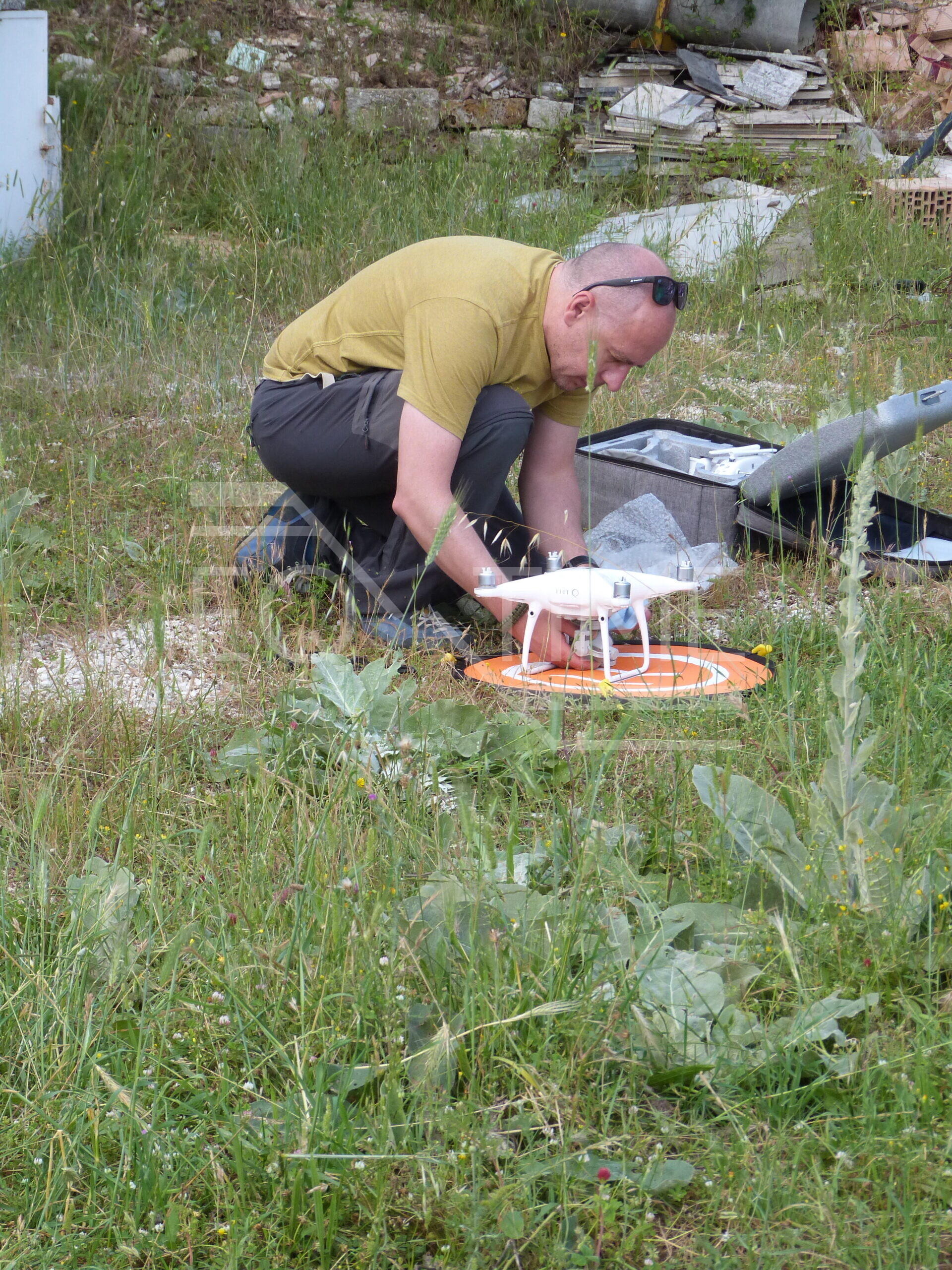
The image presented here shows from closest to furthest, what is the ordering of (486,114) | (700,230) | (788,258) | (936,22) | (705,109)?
1. (788,258)
2. (700,230)
3. (705,109)
4. (936,22)
5. (486,114)

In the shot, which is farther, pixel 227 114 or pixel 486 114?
pixel 486 114

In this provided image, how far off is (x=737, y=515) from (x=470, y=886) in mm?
2098

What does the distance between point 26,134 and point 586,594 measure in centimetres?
Answer: 506

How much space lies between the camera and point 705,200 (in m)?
7.37

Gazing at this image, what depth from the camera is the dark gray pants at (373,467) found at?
9.23ft

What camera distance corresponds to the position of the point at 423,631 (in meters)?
2.80

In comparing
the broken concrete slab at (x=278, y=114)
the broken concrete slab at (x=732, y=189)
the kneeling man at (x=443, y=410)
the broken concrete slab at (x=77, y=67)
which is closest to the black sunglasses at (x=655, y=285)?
the kneeling man at (x=443, y=410)

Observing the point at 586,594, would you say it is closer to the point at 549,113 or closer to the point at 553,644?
the point at 553,644

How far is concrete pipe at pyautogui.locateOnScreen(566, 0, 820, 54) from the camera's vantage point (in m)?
7.98

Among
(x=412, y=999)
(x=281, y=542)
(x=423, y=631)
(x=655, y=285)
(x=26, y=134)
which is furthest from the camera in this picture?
(x=26, y=134)

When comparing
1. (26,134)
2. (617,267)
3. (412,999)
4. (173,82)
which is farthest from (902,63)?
(412,999)

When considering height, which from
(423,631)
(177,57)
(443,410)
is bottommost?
(423,631)

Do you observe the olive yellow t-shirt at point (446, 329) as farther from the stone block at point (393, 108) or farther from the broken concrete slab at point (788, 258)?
the stone block at point (393, 108)

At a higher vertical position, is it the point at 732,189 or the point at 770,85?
the point at 770,85
